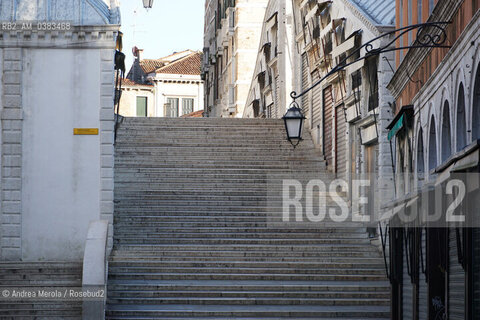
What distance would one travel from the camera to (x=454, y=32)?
1273cm

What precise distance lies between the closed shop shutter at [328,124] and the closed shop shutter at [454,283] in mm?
16289

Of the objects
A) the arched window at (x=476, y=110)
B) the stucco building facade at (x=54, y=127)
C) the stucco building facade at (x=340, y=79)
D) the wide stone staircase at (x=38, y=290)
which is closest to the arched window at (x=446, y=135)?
the stucco building facade at (x=340, y=79)

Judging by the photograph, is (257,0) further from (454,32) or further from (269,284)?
(454,32)

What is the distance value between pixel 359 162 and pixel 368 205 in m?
1.41

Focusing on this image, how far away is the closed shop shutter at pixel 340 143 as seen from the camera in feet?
79.2

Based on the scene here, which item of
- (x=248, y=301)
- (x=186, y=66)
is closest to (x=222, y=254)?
(x=248, y=301)

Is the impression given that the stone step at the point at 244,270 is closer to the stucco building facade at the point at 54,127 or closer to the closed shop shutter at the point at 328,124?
the stucco building facade at the point at 54,127

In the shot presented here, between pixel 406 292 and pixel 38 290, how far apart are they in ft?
20.7

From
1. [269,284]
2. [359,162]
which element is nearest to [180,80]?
[359,162]

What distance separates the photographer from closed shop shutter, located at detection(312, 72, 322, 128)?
2755 cm

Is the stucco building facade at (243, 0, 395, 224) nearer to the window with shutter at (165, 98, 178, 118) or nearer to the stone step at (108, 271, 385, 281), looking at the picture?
the stone step at (108, 271, 385, 281)

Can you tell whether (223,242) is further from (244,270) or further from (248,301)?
(248,301)

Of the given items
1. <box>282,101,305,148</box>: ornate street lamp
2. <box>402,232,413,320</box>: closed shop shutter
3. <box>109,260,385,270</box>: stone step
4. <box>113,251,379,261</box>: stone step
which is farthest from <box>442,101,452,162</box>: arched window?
<box>282,101,305,148</box>: ornate street lamp

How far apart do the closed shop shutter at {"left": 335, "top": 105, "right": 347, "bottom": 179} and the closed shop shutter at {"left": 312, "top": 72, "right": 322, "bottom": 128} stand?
2.25 meters
